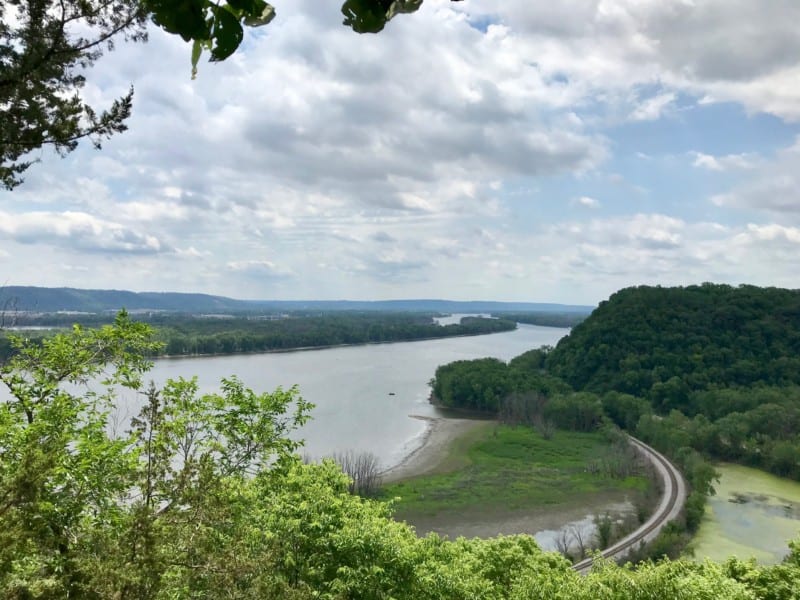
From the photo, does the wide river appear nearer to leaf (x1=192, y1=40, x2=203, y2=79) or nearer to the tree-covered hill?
leaf (x1=192, y1=40, x2=203, y2=79)

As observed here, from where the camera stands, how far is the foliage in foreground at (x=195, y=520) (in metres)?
4.64

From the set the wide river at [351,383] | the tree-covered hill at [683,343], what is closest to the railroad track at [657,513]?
the wide river at [351,383]

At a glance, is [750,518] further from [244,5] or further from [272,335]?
[272,335]

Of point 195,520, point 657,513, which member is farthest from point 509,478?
point 195,520

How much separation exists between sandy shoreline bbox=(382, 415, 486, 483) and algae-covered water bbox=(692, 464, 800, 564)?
668 inches

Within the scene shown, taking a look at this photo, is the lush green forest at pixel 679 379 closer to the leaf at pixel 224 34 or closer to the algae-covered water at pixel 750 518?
the algae-covered water at pixel 750 518

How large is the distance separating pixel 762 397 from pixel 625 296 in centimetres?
3316

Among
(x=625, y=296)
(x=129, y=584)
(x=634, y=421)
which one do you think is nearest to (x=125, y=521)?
(x=129, y=584)

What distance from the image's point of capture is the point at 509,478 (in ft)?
119

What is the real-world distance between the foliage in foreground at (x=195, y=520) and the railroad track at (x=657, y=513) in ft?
29.9

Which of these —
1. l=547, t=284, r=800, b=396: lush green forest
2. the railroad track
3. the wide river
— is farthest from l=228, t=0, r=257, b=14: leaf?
l=547, t=284, r=800, b=396: lush green forest

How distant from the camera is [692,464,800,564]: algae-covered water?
2636 cm

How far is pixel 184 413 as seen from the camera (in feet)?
27.0

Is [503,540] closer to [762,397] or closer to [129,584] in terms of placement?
[129,584]
